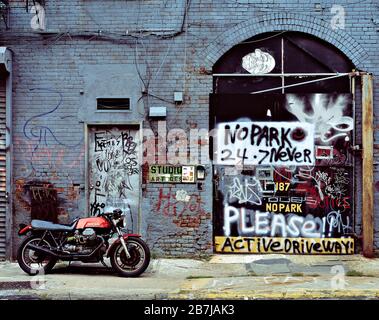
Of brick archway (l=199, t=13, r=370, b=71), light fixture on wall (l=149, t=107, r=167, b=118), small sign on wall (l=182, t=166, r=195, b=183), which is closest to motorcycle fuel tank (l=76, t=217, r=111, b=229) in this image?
small sign on wall (l=182, t=166, r=195, b=183)

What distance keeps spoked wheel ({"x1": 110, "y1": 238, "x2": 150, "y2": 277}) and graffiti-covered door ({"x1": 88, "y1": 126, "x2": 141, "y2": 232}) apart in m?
1.74

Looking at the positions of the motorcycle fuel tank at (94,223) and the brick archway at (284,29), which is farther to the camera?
the brick archway at (284,29)

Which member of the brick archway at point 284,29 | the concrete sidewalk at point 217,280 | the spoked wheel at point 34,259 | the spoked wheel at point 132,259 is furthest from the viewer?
the brick archway at point 284,29

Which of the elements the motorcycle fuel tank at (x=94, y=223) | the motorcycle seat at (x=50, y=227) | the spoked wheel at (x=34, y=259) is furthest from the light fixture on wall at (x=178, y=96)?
the spoked wheel at (x=34, y=259)

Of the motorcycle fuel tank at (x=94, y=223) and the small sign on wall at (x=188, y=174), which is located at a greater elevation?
the small sign on wall at (x=188, y=174)

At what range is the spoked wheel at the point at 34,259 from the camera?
10.2 meters

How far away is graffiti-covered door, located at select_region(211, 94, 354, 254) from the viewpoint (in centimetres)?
1153

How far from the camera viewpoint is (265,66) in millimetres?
11688

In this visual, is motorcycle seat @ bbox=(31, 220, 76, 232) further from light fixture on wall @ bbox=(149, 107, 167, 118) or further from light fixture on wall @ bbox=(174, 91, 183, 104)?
light fixture on wall @ bbox=(174, 91, 183, 104)

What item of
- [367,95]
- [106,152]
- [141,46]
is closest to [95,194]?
[106,152]

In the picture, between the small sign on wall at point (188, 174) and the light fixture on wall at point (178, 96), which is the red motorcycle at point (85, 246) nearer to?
the small sign on wall at point (188, 174)

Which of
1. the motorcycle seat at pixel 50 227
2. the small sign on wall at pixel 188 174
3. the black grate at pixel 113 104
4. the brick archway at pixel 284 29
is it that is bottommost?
the motorcycle seat at pixel 50 227

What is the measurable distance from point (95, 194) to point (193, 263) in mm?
2375

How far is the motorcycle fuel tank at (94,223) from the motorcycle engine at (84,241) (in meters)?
0.07
